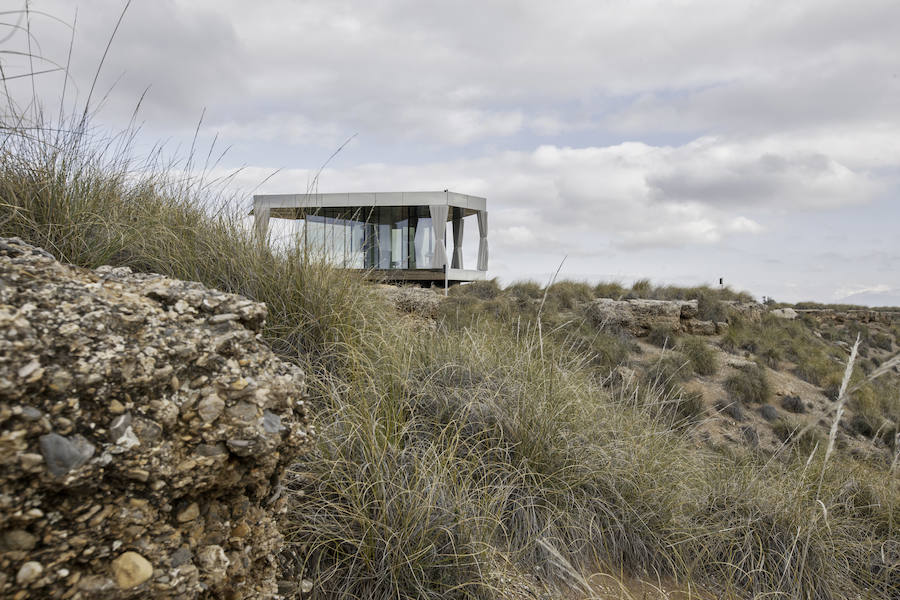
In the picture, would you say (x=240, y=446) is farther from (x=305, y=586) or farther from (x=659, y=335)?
(x=659, y=335)

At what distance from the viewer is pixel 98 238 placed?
260cm

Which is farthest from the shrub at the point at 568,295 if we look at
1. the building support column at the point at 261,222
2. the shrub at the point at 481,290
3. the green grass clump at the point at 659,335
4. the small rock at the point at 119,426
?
the small rock at the point at 119,426

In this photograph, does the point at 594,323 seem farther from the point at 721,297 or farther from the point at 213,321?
the point at 213,321

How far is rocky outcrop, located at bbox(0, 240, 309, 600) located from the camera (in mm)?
845

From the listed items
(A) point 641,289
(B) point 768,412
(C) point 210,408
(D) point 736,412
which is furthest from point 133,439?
(A) point 641,289

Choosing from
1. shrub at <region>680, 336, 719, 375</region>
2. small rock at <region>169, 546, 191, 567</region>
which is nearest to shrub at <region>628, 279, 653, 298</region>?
shrub at <region>680, 336, 719, 375</region>

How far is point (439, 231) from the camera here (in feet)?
54.6

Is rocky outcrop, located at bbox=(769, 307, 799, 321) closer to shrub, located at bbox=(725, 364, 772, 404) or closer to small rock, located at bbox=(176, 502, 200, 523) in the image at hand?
shrub, located at bbox=(725, 364, 772, 404)

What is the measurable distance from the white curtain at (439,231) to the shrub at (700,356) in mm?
7967

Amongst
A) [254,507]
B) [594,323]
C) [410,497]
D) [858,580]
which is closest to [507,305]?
[594,323]

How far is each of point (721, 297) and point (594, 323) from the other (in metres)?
5.74

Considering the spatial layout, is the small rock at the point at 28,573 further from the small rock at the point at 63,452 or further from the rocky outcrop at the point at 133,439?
the small rock at the point at 63,452

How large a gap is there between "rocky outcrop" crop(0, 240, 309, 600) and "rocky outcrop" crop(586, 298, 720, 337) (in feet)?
34.4

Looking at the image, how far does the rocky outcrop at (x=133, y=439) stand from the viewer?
0.85 m
